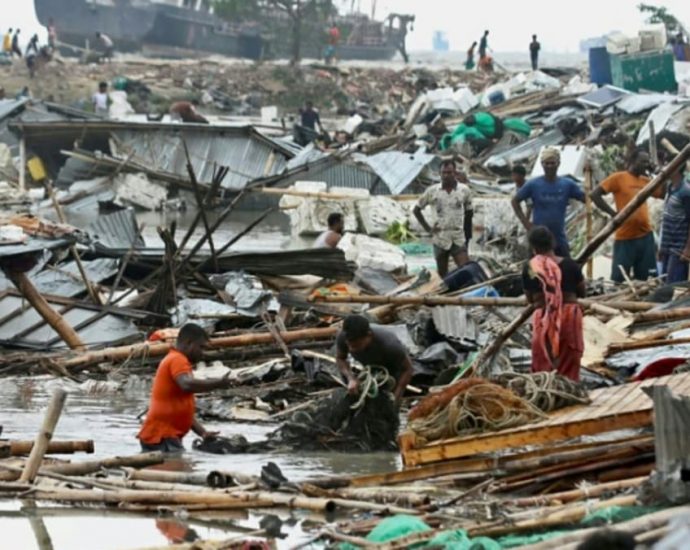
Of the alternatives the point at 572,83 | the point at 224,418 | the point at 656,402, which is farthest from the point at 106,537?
the point at 572,83

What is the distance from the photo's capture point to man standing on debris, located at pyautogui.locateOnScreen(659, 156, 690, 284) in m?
15.0

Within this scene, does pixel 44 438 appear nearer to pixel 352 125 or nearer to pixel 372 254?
pixel 372 254

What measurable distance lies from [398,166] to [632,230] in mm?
14497

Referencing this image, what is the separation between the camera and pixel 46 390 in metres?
14.0

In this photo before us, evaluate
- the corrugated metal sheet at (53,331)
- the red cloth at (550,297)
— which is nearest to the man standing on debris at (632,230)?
the corrugated metal sheet at (53,331)

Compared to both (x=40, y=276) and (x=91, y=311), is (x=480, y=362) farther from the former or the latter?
(x=40, y=276)

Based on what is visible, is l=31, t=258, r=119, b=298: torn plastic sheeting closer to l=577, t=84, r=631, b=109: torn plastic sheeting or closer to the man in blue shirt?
the man in blue shirt

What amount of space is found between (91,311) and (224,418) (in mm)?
3747

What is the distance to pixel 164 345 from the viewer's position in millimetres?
14469

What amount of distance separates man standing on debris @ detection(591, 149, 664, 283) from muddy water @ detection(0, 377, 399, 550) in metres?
4.75

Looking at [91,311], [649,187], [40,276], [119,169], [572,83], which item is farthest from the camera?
[572,83]

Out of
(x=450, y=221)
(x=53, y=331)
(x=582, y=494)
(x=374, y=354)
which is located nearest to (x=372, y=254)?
(x=450, y=221)

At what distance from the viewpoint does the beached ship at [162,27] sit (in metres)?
73.2

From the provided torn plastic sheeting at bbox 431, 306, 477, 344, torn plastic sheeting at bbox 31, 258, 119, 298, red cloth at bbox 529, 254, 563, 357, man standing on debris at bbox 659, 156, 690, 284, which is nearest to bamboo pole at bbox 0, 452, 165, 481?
Answer: red cloth at bbox 529, 254, 563, 357
